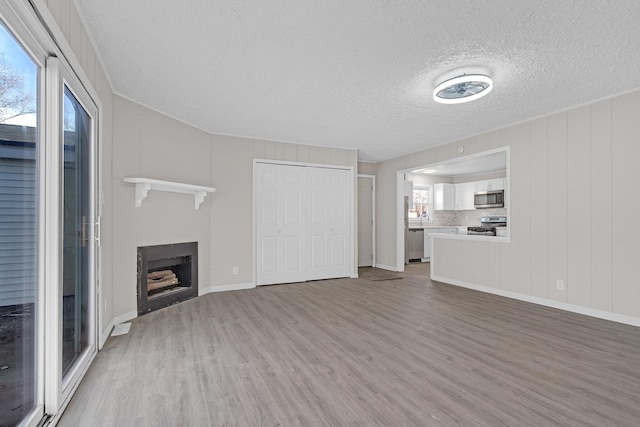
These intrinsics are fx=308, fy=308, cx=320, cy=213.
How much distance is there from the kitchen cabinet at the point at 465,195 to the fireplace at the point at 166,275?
7.26 metres

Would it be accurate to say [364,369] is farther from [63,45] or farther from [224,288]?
[224,288]

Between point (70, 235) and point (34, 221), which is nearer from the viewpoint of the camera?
point (34, 221)

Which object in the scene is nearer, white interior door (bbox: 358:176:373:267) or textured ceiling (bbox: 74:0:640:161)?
textured ceiling (bbox: 74:0:640:161)

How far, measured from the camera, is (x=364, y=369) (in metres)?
2.36

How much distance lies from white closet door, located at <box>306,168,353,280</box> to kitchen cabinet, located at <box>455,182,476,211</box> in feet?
14.2

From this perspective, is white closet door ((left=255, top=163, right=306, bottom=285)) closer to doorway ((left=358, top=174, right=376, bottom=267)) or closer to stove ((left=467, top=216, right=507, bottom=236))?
doorway ((left=358, top=174, right=376, bottom=267))

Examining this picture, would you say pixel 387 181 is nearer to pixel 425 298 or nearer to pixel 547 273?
pixel 425 298

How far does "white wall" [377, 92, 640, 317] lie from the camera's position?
336 cm

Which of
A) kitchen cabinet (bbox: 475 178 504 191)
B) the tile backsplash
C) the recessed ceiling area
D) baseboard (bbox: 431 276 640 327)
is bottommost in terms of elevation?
baseboard (bbox: 431 276 640 327)

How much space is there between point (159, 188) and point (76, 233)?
1.60 meters

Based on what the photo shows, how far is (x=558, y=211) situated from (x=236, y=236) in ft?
15.0

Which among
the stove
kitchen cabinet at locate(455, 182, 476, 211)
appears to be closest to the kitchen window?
kitchen cabinet at locate(455, 182, 476, 211)

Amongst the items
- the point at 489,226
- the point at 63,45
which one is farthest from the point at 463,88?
the point at 489,226

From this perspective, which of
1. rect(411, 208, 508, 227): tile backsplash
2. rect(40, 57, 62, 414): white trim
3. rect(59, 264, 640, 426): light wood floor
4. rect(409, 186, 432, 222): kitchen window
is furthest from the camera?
rect(409, 186, 432, 222): kitchen window
